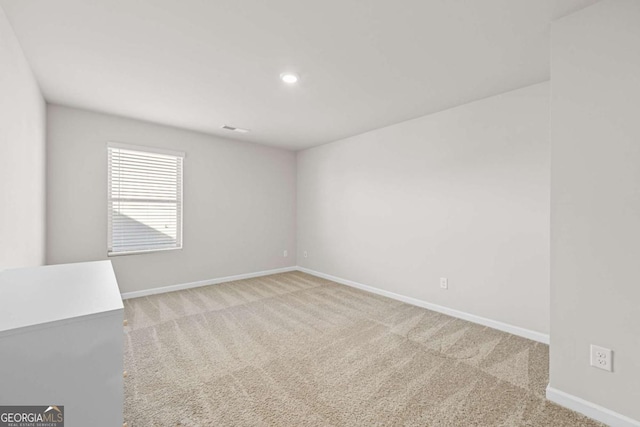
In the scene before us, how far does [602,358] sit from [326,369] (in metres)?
1.76

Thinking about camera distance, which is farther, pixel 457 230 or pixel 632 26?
pixel 457 230

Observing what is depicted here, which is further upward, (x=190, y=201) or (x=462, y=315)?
(x=190, y=201)

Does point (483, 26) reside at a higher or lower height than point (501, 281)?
higher

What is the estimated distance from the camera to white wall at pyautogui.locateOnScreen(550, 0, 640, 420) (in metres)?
1.53

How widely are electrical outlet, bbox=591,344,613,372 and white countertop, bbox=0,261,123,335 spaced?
2.54m

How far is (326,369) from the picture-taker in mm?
2166

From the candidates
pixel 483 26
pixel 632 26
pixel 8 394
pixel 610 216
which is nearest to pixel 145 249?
pixel 8 394

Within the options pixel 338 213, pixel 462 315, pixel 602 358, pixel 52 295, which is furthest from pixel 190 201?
pixel 602 358

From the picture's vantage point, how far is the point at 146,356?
7.69 ft

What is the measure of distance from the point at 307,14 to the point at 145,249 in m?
3.73

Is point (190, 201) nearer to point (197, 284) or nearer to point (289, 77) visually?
point (197, 284)

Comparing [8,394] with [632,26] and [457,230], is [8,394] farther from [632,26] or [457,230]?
[457,230]

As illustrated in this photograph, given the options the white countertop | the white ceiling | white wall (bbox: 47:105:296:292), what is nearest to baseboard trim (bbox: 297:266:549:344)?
white wall (bbox: 47:105:296:292)

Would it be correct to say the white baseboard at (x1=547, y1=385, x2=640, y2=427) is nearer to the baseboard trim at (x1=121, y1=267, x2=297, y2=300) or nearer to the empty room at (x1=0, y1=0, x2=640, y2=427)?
the empty room at (x1=0, y1=0, x2=640, y2=427)
